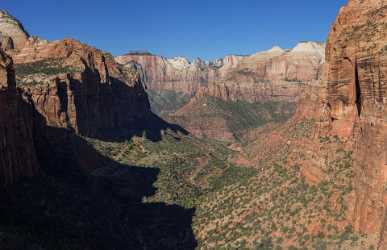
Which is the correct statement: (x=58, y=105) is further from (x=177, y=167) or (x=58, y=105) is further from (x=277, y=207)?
(x=277, y=207)

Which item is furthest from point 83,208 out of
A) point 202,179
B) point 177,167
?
point 177,167

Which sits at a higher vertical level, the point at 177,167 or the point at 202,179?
the point at 177,167

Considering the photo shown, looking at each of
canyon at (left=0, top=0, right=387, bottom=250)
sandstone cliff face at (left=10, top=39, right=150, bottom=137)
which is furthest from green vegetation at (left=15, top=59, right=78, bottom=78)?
canyon at (left=0, top=0, right=387, bottom=250)

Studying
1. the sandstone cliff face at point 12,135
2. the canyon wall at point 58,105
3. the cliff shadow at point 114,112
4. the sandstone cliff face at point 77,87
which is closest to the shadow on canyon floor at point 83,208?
the canyon wall at point 58,105

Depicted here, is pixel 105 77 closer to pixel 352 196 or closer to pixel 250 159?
pixel 250 159

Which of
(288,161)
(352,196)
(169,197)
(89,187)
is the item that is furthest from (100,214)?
(352,196)

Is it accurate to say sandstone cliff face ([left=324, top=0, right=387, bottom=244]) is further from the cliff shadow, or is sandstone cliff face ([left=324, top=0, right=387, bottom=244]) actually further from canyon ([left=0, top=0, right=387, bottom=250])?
the cliff shadow
